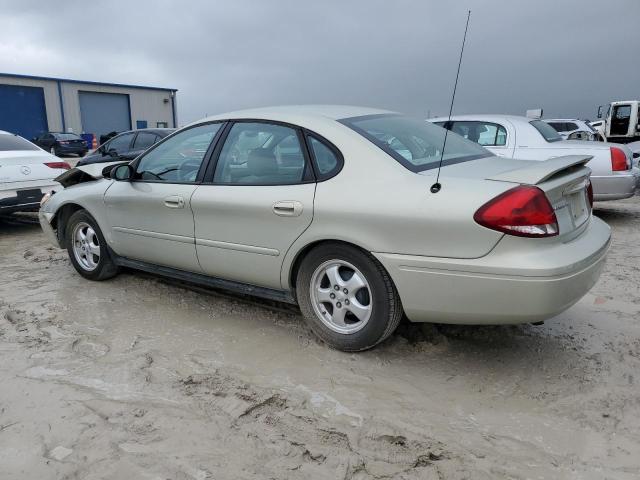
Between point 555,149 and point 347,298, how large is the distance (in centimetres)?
526

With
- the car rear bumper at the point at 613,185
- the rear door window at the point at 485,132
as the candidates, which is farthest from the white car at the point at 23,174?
the car rear bumper at the point at 613,185

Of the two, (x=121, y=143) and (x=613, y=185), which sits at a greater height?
(x=121, y=143)

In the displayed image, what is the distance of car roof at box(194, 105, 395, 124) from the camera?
11.7 ft

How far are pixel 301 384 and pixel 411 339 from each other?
923 millimetres

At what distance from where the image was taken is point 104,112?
127 ft

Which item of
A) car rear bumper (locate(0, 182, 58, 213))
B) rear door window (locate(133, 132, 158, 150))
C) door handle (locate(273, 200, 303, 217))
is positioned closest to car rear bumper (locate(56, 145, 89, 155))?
rear door window (locate(133, 132, 158, 150))

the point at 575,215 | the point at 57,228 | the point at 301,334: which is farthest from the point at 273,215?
the point at 57,228

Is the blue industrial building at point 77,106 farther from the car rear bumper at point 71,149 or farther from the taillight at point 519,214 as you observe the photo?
the taillight at point 519,214

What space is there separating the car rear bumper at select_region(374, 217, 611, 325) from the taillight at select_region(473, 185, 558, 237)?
55 mm

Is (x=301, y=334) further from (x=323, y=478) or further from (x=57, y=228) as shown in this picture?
(x=57, y=228)

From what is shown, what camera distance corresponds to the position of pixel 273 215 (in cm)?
338

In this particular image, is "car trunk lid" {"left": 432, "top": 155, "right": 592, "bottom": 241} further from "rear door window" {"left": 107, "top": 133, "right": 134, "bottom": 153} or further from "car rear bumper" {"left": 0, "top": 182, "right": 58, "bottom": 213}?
"rear door window" {"left": 107, "top": 133, "right": 134, "bottom": 153}

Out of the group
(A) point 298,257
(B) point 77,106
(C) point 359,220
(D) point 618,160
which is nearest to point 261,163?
(A) point 298,257

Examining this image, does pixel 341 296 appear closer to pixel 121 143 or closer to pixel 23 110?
pixel 121 143
